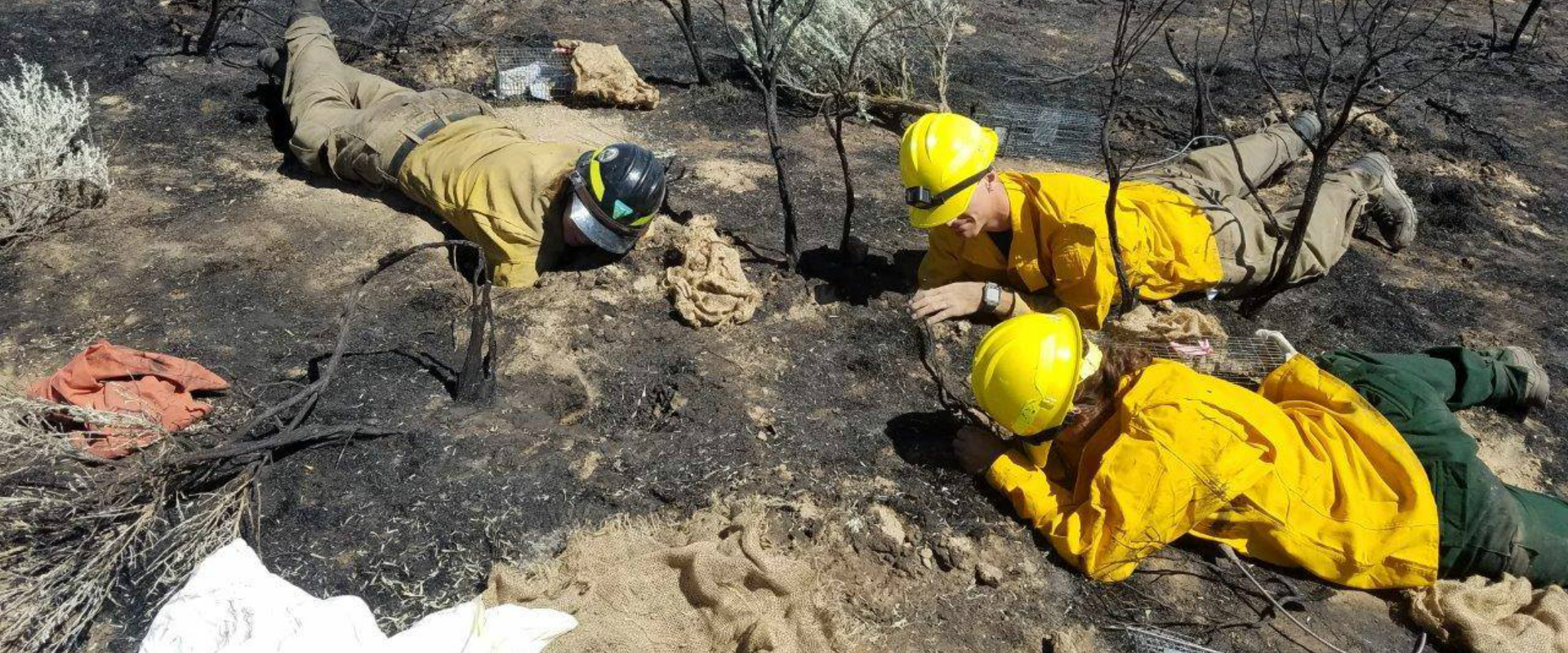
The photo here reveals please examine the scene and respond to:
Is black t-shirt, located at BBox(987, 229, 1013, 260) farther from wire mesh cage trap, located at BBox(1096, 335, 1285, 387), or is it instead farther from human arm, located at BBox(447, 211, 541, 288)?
human arm, located at BBox(447, 211, 541, 288)

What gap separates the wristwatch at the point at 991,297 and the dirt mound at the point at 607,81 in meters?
3.09

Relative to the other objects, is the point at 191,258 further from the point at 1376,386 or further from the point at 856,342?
the point at 1376,386

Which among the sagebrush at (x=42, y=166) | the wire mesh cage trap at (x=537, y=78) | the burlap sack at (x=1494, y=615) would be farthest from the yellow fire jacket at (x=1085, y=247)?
the sagebrush at (x=42, y=166)

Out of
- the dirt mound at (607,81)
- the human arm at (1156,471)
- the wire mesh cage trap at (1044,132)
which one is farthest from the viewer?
the dirt mound at (607,81)

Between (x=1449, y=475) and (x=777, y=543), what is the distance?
2.14 m

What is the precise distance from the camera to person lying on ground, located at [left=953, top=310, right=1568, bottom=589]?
281 centimetres

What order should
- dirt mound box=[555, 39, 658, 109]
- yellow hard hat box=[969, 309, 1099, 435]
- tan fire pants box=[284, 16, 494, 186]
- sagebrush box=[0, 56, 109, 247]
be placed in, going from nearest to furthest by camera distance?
yellow hard hat box=[969, 309, 1099, 435] < sagebrush box=[0, 56, 109, 247] < tan fire pants box=[284, 16, 494, 186] < dirt mound box=[555, 39, 658, 109]

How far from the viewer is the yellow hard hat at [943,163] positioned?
12.2 ft

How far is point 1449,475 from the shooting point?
2.98 meters

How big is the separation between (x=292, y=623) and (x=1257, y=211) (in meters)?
4.41

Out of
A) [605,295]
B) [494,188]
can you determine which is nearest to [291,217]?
[494,188]

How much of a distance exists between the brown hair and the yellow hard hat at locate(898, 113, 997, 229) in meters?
0.96

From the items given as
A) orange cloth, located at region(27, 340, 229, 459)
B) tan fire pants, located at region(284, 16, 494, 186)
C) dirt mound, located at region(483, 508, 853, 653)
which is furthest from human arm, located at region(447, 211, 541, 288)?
dirt mound, located at region(483, 508, 853, 653)

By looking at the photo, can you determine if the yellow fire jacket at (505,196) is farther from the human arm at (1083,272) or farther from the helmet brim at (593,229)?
the human arm at (1083,272)
